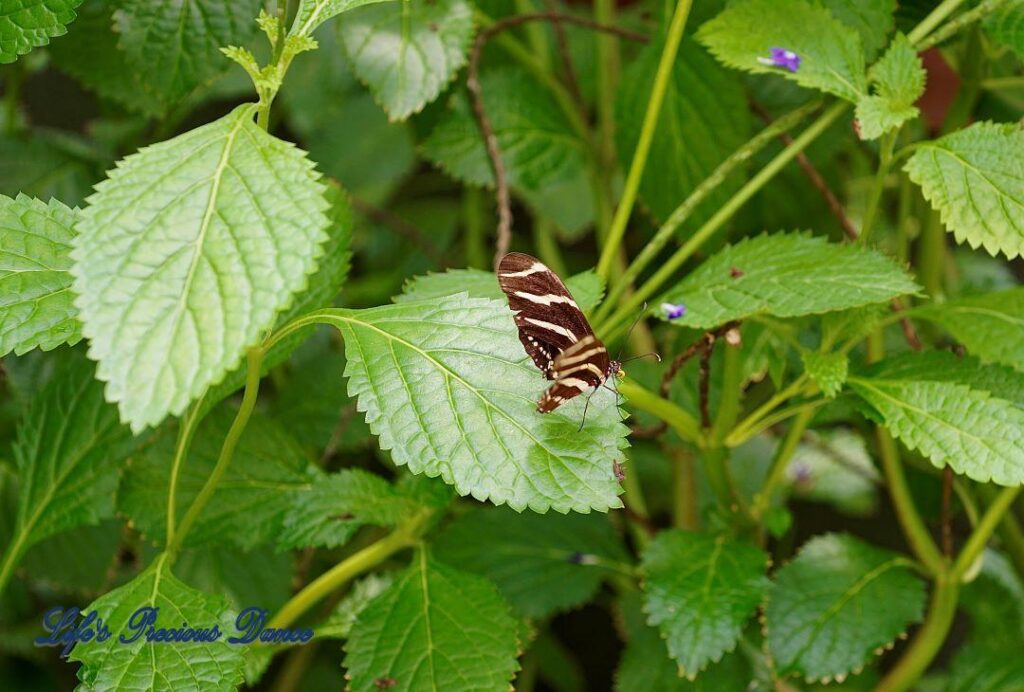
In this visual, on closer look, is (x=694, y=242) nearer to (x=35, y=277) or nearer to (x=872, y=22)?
(x=872, y=22)

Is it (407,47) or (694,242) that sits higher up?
(407,47)

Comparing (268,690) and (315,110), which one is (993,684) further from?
(315,110)

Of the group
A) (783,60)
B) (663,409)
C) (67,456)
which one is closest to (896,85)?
(783,60)

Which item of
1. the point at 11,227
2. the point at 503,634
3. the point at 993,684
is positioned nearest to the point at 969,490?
the point at 993,684

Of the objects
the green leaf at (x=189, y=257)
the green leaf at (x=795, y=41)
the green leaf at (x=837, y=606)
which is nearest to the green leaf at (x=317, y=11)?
the green leaf at (x=189, y=257)

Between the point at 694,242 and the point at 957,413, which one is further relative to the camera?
the point at 694,242
